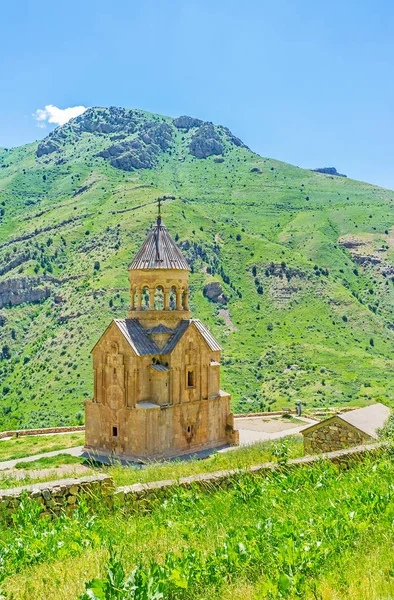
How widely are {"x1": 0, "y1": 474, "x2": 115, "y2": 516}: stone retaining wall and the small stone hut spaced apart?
7954 mm

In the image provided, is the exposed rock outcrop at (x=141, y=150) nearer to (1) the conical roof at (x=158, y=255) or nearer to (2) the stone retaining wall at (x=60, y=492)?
(1) the conical roof at (x=158, y=255)

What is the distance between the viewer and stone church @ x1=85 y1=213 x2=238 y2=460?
19.3 metres

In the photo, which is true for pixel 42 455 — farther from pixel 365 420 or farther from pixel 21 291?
pixel 21 291

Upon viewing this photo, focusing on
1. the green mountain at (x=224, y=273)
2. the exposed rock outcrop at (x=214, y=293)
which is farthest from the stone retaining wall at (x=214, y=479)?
the exposed rock outcrop at (x=214, y=293)

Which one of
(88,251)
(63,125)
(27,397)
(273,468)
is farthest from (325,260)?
(63,125)

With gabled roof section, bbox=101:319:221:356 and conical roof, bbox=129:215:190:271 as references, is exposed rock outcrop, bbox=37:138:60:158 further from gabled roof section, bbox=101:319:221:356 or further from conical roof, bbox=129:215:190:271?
gabled roof section, bbox=101:319:221:356

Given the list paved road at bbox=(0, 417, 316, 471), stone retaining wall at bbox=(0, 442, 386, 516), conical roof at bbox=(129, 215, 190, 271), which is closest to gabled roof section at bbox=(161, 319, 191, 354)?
conical roof at bbox=(129, 215, 190, 271)

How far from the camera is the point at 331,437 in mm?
14086

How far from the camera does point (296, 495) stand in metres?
5.81

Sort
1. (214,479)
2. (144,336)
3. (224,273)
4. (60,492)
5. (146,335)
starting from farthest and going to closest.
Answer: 1. (224,273)
2. (146,335)
3. (144,336)
4. (214,479)
5. (60,492)

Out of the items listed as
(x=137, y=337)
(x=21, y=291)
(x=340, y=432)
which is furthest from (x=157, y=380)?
(x=21, y=291)

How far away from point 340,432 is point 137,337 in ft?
28.7

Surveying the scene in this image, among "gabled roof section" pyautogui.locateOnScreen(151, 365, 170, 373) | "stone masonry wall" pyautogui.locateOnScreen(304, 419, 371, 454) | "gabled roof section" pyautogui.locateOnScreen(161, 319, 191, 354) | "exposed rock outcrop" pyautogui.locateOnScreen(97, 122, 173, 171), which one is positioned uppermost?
"exposed rock outcrop" pyautogui.locateOnScreen(97, 122, 173, 171)

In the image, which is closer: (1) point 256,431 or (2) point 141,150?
(1) point 256,431
